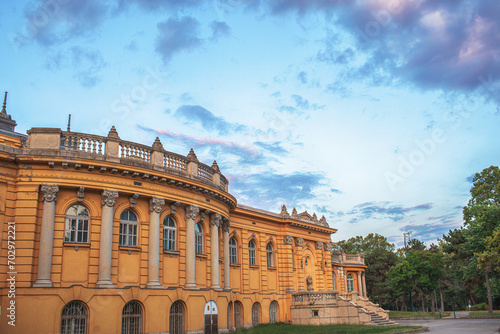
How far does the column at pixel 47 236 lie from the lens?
1877 centimetres

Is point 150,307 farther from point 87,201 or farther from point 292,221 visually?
point 292,221

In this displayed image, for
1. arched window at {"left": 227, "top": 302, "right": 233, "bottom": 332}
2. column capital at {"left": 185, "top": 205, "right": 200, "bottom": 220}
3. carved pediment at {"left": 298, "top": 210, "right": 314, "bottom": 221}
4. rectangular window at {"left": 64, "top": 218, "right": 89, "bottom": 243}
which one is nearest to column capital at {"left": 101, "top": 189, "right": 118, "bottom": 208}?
rectangular window at {"left": 64, "top": 218, "right": 89, "bottom": 243}

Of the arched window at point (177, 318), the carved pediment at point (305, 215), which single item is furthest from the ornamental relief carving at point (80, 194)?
the carved pediment at point (305, 215)

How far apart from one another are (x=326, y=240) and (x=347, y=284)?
14115 millimetres

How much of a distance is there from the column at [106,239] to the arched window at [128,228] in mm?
1113

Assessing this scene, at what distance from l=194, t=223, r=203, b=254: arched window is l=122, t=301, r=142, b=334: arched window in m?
5.56

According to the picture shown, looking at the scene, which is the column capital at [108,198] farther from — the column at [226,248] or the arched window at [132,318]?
the column at [226,248]

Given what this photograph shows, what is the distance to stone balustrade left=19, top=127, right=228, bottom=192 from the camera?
66.2 ft

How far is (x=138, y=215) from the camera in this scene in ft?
74.0

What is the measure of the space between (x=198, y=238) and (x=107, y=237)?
22.2ft

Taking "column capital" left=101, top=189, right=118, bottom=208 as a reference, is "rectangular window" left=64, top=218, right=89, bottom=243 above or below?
below

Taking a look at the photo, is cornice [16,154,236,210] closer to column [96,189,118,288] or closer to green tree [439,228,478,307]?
column [96,189,118,288]

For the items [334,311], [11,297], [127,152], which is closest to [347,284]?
[334,311]

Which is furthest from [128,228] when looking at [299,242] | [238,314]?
[299,242]
